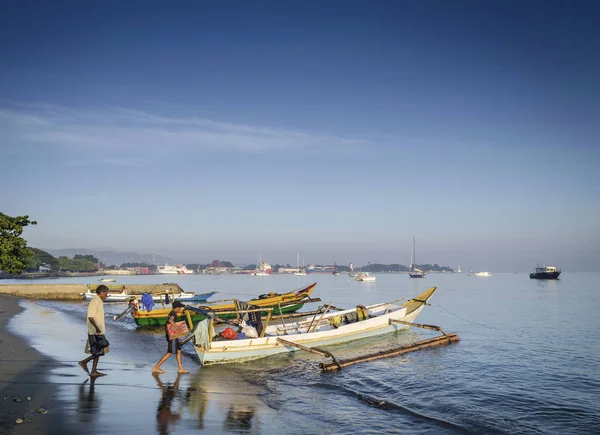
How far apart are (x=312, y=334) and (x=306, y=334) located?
38 centimetres

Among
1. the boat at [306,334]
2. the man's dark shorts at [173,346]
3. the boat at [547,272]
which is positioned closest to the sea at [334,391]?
the boat at [306,334]

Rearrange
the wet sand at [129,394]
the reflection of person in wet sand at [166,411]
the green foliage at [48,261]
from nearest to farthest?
the wet sand at [129,394] < the reflection of person in wet sand at [166,411] < the green foliage at [48,261]

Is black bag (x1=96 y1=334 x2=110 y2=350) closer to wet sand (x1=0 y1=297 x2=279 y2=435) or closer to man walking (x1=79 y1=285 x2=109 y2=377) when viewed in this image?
man walking (x1=79 y1=285 x2=109 y2=377)

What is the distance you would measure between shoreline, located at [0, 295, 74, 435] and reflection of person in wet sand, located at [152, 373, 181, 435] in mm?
1544

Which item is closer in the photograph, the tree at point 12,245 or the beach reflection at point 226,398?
the beach reflection at point 226,398

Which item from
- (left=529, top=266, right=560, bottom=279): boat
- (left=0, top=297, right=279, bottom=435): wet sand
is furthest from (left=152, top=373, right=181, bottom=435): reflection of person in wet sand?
(left=529, top=266, right=560, bottom=279): boat

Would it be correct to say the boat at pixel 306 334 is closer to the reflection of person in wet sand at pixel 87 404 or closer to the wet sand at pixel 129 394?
the wet sand at pixel 129 394

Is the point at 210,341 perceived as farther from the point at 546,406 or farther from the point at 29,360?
the point at 546,406

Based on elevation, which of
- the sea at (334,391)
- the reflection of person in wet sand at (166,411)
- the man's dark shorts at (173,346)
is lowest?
the sea at (334,391)

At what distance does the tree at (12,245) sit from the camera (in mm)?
23984

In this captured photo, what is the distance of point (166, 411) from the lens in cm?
915

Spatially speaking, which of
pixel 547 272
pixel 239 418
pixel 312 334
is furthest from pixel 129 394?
pixel 547 272

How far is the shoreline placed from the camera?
7.32 metres

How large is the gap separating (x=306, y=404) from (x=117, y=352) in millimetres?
8878
